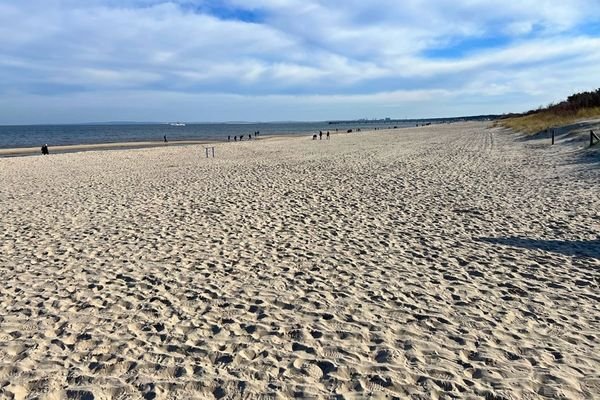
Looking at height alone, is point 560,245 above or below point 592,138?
below

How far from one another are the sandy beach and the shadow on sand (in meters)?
Answer: 0.05

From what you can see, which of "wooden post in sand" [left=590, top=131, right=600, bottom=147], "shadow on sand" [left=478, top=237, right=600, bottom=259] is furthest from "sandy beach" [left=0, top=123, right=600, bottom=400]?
"wooden post in sand" [left=590, top=131, right=600, bottom=147]

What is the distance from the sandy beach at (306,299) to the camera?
380cm

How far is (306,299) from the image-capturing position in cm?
548

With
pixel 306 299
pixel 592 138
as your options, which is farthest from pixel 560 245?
pixel 592 138

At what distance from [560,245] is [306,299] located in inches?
187

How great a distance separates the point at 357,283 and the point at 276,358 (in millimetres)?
2129

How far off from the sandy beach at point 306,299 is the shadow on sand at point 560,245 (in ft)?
0.15

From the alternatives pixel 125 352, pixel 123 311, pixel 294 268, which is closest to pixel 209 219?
pixel 294 268

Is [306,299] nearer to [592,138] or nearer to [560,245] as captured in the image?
[560,245]

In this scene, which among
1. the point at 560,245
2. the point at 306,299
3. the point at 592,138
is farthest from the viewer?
the point at 592,138

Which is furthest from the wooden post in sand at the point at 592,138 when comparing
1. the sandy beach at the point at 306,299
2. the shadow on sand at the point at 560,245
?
the shadow on sand at the point at 560,245

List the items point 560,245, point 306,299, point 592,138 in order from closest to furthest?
point 306,299
point 560,245
point 592,138

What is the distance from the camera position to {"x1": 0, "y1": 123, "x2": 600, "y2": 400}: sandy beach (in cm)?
380
